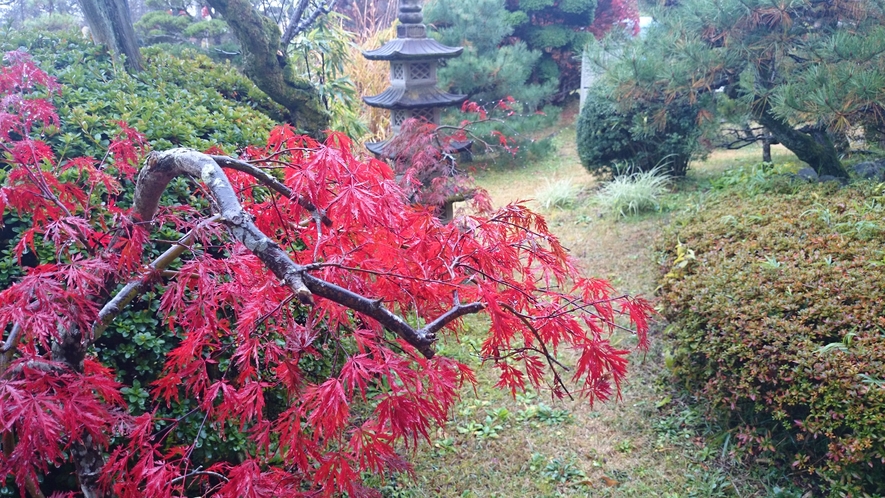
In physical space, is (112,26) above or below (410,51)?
above

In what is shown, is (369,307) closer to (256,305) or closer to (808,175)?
(256,305)

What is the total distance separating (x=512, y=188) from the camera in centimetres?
747

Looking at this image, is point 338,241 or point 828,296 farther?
point 828,296

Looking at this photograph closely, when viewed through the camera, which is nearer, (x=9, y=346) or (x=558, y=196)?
(x=9, y=346)

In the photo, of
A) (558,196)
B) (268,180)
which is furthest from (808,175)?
(268,180)

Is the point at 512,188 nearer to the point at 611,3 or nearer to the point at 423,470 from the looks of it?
the point at 423,470

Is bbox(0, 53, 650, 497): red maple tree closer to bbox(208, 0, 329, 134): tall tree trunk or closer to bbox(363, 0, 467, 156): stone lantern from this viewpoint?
bbox(208, 0, 329, 134): tall tree trunk

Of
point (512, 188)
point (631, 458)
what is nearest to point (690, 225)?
point (631, 458)

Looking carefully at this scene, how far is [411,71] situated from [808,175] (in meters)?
3.39

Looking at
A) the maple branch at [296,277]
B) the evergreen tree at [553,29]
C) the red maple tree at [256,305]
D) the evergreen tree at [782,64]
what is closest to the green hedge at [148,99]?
the red maple tree at [256,305]

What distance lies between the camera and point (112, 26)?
353 centimetres

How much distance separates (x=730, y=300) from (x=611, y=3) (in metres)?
10.9

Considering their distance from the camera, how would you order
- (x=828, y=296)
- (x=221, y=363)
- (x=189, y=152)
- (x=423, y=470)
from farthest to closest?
(x=423, y=470), (x=828, y=296), (x=221, y=363), (x=189, y=152)

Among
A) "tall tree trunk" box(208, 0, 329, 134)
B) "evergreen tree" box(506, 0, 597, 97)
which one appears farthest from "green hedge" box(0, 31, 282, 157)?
"evergreen tree" box(506, 0, 597, 97)
